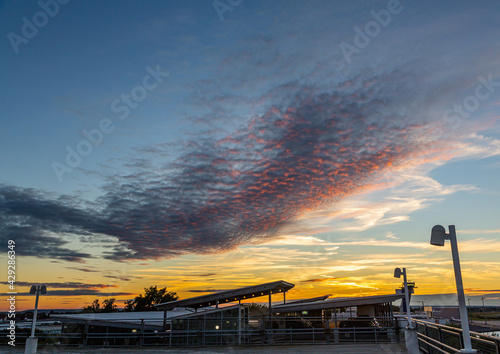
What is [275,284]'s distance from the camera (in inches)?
1011

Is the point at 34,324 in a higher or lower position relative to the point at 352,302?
lower

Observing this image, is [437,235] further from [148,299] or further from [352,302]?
[148,299]

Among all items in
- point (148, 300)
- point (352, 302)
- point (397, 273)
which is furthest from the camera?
point (148, 300)

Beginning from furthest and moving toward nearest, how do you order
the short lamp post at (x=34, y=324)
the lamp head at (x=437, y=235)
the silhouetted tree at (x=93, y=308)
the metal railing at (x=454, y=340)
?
the silhouetted tree at (x=93, y=308) < the short lamp post at (x=34, y=324) < the lamp head at (x=437, y=235) < the metal railing at (x=454, y=340)

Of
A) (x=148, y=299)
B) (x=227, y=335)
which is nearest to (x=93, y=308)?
(x=148, y=299)

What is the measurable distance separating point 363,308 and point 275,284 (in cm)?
1111

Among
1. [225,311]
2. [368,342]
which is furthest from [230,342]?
[368,342]

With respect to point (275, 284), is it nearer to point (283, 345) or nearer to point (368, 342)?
point (283, 345)

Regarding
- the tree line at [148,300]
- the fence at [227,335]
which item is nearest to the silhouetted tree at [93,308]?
the tree line at [148,300]

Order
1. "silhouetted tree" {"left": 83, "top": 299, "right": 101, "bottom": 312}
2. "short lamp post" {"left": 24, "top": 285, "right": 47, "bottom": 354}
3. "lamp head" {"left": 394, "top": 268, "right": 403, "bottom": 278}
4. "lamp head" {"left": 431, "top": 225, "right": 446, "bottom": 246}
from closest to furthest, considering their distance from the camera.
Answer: "lamp head" {"left": 431, "top": 225, "right": 446, "bottom": 246}, "short lamp post" {"left": 24, "top": 285, "right": 47, "bottom": 354}, "lamp head" {"left": 394, "top": 268, "right": 403, "bottom": 278}, "silhouetted tree" {"left": 83, "top": 299, "right": 101, "bottom": 312}

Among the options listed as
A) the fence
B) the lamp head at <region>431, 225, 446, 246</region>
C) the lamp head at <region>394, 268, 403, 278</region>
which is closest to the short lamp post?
the fence

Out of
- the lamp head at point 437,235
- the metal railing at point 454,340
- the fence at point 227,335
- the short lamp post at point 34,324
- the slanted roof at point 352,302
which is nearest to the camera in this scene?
the metal railing at point 454,340

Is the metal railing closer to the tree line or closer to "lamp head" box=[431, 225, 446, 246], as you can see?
"lamp head" box=[431, 225, 446, 246]

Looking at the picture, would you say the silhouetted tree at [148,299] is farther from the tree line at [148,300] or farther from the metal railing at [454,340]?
the metal railing at [454,340]
